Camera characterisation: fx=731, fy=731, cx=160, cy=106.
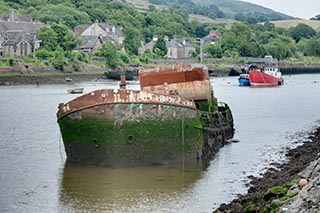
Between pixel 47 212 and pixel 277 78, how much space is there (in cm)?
9615

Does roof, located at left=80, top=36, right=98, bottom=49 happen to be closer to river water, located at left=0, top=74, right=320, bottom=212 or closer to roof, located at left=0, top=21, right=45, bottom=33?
roof, located at left=0, top=21, right=45, bottom=33

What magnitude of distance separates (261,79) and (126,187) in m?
87.2

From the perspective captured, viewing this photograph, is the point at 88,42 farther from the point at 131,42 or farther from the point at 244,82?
the point at 244,82

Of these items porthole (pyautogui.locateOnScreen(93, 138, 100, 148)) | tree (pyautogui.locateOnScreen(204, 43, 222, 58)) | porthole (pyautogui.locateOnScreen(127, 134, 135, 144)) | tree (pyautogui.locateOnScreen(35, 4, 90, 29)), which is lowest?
tree (pyautogui.locateOnScreen(204, 43, 222, 58))

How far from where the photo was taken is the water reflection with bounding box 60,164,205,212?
2294cm

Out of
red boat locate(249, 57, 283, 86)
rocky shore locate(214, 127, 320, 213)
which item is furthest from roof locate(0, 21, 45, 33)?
rocky shore locate(214, 127, 320, 213)

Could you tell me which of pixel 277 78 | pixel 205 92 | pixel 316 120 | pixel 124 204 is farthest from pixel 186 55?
pixel 124 204

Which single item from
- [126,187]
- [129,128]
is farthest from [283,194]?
[129,128]

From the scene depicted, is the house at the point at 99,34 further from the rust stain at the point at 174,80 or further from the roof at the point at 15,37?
the rust stain at the point at 174,80

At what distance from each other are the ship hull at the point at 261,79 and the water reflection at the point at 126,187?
81.2 meters

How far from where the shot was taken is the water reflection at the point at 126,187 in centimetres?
2294

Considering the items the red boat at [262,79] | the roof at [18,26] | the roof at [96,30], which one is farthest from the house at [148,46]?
the red boat at [262,79]

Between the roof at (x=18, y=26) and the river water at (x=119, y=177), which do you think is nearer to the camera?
the river water at (x=119, y=177)

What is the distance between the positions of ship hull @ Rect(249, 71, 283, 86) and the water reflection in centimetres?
8120
